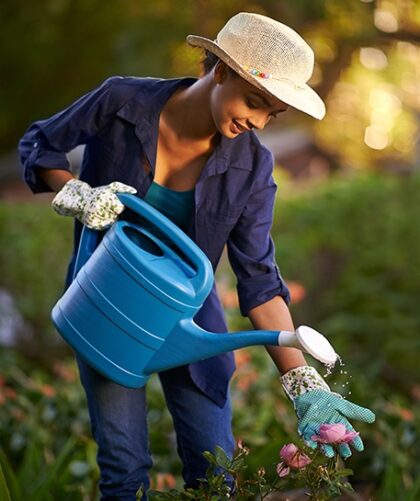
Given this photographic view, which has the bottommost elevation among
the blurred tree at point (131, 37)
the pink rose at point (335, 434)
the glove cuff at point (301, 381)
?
the blurred tree at point (131, 37)

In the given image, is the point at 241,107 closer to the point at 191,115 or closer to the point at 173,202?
the point at 191,115

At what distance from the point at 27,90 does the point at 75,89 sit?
24.2 inches

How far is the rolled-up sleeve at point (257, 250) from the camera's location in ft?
8.81

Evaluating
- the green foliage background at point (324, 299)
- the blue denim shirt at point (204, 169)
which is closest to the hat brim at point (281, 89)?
the blue denim shirt at point (204, 169)

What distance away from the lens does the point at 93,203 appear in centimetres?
250

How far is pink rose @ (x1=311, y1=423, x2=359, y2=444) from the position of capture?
2.17m

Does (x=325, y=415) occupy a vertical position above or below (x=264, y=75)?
below

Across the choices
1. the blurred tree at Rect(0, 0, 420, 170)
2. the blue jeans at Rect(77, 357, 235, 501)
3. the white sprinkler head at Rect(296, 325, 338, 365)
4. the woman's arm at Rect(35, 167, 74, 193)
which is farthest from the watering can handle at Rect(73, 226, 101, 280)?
the blurred tree at Rect(0, 0, 420, 170)

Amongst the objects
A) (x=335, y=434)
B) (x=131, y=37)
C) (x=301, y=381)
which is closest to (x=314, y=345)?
(x=335, y=434)

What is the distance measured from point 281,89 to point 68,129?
61 centimetres

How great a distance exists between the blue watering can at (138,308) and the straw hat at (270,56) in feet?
1.30

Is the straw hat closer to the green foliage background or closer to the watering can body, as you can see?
the watering can body

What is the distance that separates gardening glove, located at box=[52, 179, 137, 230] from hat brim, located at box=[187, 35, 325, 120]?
0.38m

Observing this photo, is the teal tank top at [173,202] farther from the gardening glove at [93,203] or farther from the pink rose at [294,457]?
the pink rose at [294,457]
